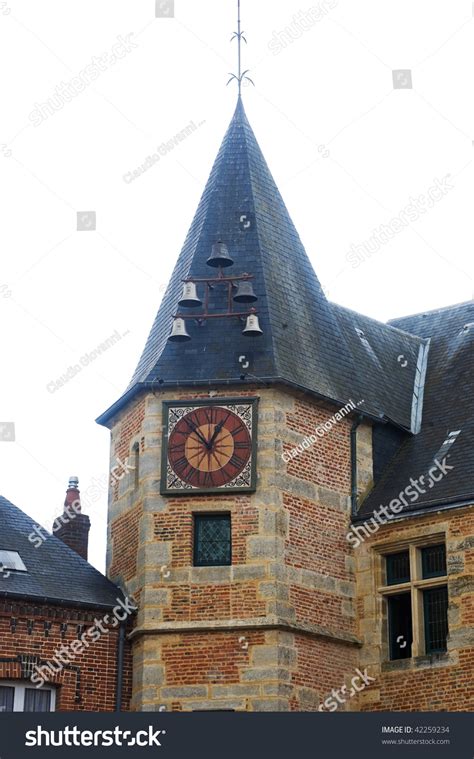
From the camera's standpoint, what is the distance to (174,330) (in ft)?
91.7

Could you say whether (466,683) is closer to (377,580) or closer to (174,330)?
(377,580)

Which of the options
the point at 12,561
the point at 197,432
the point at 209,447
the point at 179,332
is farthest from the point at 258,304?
the point at 12,561

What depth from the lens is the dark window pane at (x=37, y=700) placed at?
25594mm

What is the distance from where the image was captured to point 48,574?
26828mm

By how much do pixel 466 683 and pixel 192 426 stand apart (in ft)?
21.3

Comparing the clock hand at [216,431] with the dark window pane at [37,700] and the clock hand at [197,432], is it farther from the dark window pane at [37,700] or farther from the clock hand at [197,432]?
the dark window pane at [37,700]

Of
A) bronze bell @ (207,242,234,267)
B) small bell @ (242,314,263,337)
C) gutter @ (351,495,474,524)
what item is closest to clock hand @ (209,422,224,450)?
small bell @ (242,314,263,337)

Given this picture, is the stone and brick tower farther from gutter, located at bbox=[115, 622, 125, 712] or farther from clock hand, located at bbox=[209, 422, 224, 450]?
gutter, located at bbox=[115, 622, 125, 712]
